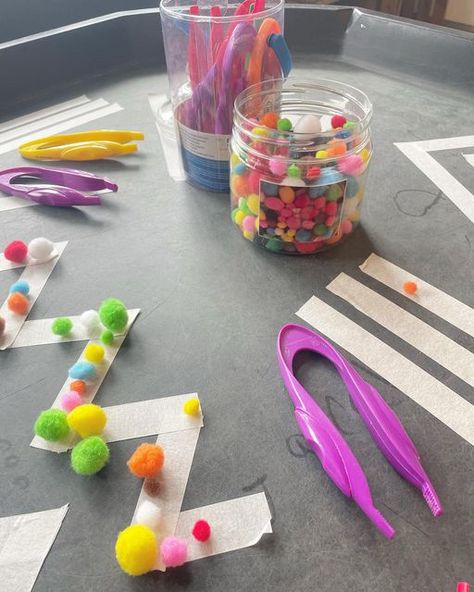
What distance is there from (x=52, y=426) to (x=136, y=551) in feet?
0.37

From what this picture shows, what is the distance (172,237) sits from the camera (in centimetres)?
54

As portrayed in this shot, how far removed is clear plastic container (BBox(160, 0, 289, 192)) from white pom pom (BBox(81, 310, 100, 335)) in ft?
0.81

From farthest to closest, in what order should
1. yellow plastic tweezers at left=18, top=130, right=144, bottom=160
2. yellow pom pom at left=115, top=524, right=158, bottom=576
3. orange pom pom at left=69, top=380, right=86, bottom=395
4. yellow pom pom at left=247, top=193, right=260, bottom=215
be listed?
yellow plastic tweezers at left=18, top=130, right=144, bottom=160, yellow pom pom at left=247, top=193, right=260, bottom=215, orange pom pom at left=69, top=380, right=86, bottom=395, yellow pom pom at left=115, top=524, right=158, bottom=576

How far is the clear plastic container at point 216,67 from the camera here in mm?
511

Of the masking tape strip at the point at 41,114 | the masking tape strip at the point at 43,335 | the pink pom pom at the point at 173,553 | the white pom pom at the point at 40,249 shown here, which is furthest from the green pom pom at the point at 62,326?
the masking tape strip at the point at 41,114

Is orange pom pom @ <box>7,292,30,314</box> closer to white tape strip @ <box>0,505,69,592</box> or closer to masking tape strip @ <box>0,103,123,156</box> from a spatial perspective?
white tape strip @ <box>0,505,69,592</box>

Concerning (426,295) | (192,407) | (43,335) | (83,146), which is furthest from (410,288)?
(83,146)

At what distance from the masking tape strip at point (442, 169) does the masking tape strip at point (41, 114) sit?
0.52 metres

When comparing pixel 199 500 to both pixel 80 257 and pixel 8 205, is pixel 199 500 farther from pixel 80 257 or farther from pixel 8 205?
pixel 8 205

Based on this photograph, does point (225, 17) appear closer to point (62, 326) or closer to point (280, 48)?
point (280, 48)

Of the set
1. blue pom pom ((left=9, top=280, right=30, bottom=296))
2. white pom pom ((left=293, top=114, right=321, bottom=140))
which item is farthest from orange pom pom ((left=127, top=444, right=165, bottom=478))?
white pom pom ((left=293, top=114, right=321, bottom=140))

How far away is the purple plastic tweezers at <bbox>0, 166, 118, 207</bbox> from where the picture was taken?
570 mm

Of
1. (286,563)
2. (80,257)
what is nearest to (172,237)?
(80,257)

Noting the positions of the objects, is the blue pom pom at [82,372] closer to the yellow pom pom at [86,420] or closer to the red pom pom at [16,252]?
the yellow pom pom at [86,420]
